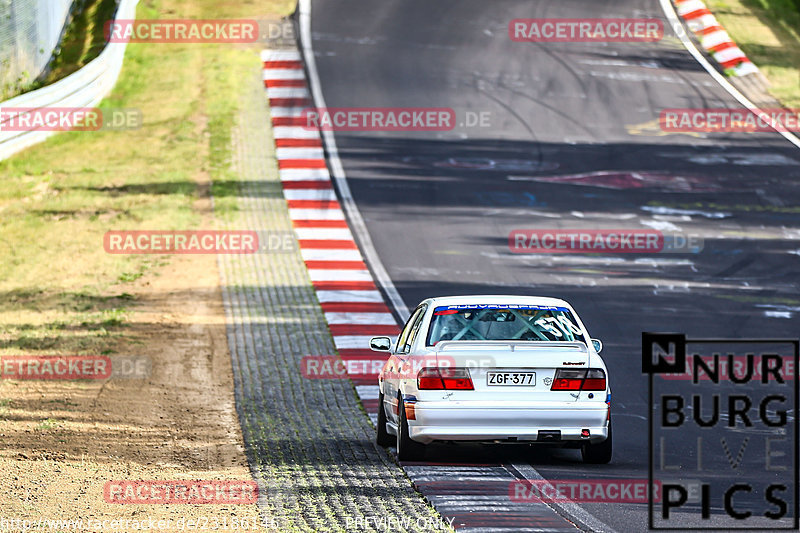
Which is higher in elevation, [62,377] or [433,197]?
[62,377]

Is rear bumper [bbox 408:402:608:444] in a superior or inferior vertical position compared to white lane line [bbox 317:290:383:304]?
superior

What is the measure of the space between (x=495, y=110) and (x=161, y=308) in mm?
12316

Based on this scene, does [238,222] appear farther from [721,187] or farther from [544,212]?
[721,187]

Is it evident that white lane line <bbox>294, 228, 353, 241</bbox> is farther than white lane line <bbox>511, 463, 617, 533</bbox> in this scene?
Yes

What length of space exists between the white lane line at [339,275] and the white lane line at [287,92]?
34.1ft

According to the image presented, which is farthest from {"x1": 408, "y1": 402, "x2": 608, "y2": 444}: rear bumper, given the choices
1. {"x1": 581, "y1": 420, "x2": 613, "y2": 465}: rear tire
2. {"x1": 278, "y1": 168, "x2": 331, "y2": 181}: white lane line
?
{"x1": 278, "y1": 168, "x2": 331, "y2": 181}: white lane line

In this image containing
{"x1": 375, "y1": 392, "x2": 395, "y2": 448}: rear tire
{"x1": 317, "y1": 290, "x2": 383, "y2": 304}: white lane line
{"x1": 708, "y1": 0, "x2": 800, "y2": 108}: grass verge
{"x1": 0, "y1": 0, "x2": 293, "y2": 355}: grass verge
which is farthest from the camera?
{"x1": 708, "y1": 0, "x2": 800, "y2": 108}: grass verge

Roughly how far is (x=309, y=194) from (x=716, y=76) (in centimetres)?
1174

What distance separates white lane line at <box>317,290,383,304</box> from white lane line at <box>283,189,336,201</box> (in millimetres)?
4966

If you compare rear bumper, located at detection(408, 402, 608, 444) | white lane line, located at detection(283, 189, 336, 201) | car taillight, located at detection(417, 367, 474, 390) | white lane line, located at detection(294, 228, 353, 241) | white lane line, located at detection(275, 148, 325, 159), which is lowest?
white lane line, located at detection(275, 148, 325, 159)

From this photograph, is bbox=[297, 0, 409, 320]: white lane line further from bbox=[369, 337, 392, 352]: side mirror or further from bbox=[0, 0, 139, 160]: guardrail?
bbox=[369, 337, 392, 352]: side mirror

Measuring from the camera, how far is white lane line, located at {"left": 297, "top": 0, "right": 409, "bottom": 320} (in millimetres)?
18562

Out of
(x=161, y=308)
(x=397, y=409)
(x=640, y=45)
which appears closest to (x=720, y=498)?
(x=397, y=409)

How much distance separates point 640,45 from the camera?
32094 mm
